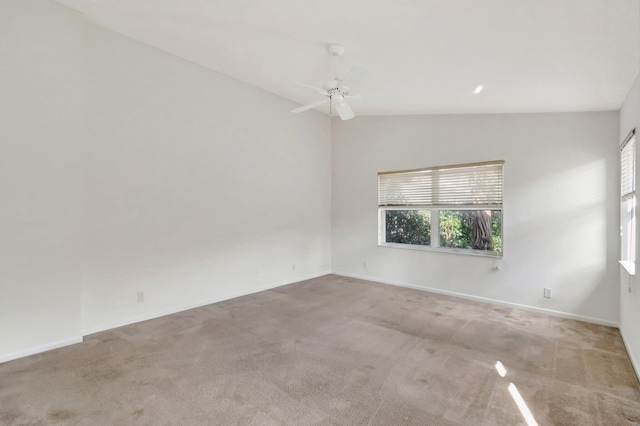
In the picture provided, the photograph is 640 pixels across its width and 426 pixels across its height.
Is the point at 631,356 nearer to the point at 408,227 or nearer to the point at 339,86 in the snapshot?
the point at 408,227

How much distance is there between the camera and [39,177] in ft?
9.09

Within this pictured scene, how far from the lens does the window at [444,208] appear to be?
4367 millimetres

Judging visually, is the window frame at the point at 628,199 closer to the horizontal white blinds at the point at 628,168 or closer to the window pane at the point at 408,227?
the horizontal white blinds at the point at 628,168

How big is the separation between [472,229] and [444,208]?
0.50m

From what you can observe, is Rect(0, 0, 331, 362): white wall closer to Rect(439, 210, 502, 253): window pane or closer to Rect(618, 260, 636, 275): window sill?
Rect(439, 210, 502, 253): window pane

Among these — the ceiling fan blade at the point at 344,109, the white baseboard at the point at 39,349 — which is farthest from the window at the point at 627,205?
the white baseboard at the point at 39,349

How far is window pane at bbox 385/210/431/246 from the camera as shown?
16.8 feet

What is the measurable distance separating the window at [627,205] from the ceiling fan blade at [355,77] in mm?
2403

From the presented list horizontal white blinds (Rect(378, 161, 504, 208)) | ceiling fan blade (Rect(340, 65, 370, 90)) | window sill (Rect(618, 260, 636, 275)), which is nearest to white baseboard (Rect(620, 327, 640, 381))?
window sill (Rect(618, 260, 636, 275))

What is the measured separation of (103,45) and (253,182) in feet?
7.75

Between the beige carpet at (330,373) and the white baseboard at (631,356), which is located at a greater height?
the white baseboard at (631,356)

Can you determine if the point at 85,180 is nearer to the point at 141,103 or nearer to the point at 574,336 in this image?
the point at 141,103

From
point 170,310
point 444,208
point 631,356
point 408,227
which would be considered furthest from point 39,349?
point 631,356

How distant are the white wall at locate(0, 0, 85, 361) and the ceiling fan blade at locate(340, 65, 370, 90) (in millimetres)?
2613
